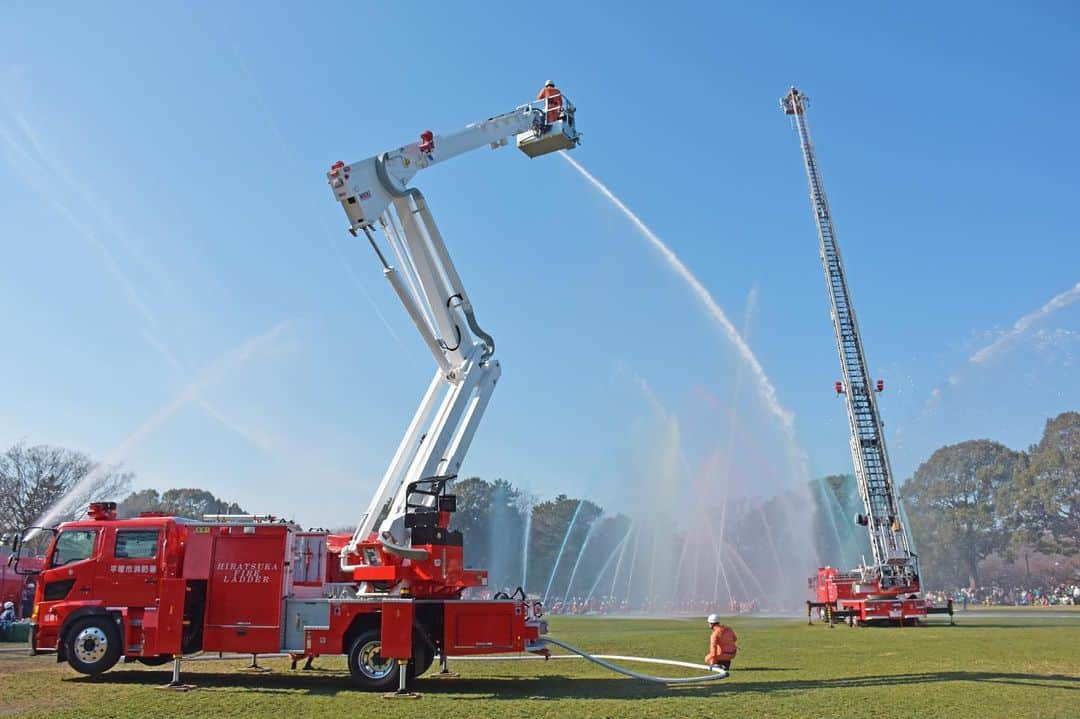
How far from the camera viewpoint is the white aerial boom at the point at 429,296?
1652 centimetres

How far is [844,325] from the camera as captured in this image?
1551 inches

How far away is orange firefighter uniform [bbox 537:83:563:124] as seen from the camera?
19786mm

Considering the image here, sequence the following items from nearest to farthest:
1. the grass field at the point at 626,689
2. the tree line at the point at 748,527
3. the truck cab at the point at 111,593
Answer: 1. the grass field at the point at 626,689
2. the truck cab at the point at 111,593
3. the tree line at the point at 748,527

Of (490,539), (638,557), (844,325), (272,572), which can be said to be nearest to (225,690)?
(272,572)

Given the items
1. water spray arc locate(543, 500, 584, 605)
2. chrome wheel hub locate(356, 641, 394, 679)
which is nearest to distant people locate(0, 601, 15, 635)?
chrome wheel hub locate(356, 641, 394, 679)

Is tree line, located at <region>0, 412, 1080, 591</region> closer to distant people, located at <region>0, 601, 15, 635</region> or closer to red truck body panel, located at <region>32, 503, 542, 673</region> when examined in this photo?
distant people, located at <region>0, 601, 15, 635</region>

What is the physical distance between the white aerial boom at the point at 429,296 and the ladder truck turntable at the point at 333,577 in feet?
0.13

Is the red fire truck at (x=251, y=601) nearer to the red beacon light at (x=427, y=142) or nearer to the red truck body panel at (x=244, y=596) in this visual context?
the red truck body panel at (x=244, y=596)

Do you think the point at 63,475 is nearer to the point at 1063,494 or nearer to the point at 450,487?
the point at 450,487

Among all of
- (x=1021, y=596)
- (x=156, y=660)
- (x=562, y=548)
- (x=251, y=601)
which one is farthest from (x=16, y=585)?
(x=1021, y=596)

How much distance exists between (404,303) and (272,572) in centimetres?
630

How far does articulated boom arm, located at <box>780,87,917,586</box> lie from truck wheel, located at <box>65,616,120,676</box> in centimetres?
3064

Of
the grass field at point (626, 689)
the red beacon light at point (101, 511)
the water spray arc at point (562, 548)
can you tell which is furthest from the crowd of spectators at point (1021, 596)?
the red beacon light at point (101, 511)

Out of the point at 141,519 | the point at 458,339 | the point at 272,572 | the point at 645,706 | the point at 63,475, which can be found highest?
the point at 63,475
